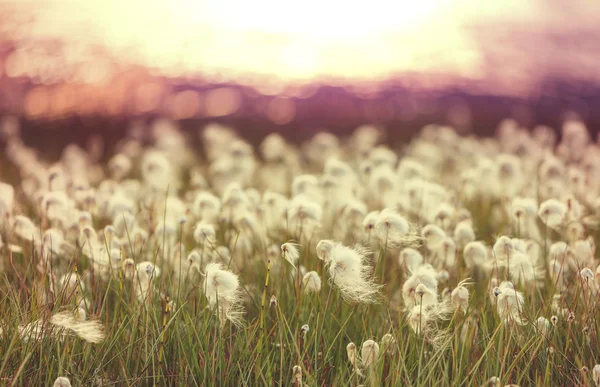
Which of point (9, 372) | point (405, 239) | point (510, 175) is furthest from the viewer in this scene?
point (510, 175)

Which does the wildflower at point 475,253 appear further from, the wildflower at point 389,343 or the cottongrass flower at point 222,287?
the cottongrass flower at point 222,287

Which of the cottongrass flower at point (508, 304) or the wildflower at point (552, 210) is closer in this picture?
Answer: the cottongrass flower at point (508, 304)

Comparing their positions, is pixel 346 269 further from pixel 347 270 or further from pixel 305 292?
pixel 305 292

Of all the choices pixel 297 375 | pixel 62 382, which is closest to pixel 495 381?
pixel 297 375

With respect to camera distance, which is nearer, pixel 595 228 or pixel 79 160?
pixel 595 228

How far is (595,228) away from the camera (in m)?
5.09

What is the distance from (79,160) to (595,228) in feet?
19.6

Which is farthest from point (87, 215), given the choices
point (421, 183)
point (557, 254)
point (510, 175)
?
point (510, 175)

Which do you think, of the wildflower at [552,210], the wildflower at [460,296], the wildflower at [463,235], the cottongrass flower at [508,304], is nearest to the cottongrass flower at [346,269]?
the wildflower at [460,296]

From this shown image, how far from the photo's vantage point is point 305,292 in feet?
10.7

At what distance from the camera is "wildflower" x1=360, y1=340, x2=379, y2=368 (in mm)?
2629

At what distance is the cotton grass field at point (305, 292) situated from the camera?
275 centimetres

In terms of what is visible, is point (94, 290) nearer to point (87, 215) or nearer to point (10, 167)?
point (87, 215)

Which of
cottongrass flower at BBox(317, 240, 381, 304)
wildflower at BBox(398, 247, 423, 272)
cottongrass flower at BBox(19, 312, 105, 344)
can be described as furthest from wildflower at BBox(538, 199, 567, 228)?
cottongrass flower at BBox(19, 312, 105, 344)
